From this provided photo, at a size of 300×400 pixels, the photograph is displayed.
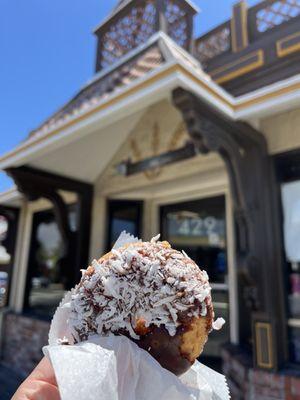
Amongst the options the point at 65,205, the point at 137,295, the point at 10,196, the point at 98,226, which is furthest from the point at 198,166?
the point at 10,196

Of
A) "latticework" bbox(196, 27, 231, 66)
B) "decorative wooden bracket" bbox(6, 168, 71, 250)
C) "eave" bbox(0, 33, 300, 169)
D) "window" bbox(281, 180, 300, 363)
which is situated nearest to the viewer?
"eave" bbox(0, 33, 300, 169)

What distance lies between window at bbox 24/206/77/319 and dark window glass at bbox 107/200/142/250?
3.30 feet

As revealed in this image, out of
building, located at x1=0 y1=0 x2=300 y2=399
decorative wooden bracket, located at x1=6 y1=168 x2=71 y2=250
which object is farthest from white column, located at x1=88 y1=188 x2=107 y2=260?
decorative wooden bracket, located at x1=6 y1=168 x2=71 y2=250

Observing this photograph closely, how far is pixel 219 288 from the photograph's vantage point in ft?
13.1

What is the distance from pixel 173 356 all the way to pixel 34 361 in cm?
532

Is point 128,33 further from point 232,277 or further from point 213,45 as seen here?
point 232,277

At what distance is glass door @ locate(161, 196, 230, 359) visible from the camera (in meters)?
4.01

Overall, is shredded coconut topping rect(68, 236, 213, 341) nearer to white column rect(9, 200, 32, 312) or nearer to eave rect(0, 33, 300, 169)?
eave rect(0, 33, 300, 169)

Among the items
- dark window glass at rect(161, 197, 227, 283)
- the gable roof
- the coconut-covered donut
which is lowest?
the coconut-covered donut

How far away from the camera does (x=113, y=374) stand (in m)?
0.67

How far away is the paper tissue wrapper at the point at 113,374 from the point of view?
63 cm

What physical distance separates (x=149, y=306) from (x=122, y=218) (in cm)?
432

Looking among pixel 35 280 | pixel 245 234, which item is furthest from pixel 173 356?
pixel 35 280

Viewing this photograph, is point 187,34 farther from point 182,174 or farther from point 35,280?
point 35,280
